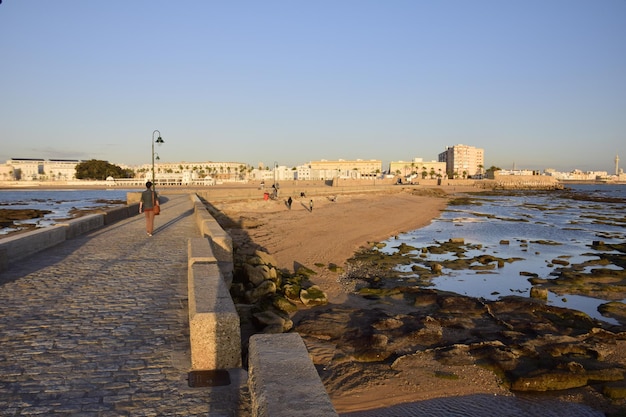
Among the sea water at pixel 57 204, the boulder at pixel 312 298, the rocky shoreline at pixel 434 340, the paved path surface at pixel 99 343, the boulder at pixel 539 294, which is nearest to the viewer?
the paved path surface at pixel 99 343

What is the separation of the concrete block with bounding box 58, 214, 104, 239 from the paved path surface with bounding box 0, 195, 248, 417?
3.37 metres

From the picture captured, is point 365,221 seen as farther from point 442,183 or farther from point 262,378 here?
point 442,183

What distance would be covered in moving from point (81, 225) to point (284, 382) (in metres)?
12.6

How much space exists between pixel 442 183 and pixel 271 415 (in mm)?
114517

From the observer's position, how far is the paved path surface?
11.7 ft

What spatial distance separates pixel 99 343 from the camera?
4.86 m

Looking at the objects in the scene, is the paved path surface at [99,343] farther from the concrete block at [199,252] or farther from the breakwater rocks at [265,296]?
the breakwater rocks at [265,296]

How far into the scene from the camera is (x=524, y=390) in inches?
264

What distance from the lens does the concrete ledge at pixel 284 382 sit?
259 cm

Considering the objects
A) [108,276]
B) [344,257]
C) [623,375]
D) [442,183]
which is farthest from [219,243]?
[442,183]

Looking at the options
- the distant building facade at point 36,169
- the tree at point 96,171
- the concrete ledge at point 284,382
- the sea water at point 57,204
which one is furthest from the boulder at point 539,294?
the distant building facade at point 36,169

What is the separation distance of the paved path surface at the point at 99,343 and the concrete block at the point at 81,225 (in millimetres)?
3369

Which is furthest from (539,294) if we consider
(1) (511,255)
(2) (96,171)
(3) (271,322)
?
(2) (96,171)

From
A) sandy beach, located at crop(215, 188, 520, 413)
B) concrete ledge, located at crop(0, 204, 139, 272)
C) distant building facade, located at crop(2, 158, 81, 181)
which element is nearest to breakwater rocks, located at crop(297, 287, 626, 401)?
sandy beach, located at crop(215, 188, 520, 413)
